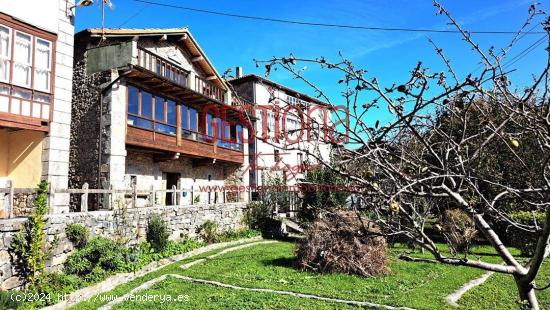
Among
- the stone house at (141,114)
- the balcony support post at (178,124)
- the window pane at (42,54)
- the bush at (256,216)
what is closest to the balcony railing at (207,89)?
the stone house at (141,114)

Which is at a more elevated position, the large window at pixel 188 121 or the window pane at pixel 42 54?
the window pane at pixel 42 54

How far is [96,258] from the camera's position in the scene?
1014cm

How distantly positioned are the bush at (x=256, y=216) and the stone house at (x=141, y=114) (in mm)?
2944

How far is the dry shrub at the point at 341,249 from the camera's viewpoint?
10461 millimetres

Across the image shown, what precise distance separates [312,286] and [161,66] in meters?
12.8

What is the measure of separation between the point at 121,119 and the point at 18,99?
403cm

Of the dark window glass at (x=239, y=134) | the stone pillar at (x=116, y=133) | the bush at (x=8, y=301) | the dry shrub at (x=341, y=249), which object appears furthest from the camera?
the dark window glass at (x=239, y=134)

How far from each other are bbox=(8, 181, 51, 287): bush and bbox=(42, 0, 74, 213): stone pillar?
143 inches

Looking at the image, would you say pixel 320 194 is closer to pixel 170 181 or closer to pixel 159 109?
pixel 170 181

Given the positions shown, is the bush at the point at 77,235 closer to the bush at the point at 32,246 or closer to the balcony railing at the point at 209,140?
the bush at the point at 32,246

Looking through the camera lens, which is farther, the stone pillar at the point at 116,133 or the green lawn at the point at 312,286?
the stone pillar at the point at 116,133

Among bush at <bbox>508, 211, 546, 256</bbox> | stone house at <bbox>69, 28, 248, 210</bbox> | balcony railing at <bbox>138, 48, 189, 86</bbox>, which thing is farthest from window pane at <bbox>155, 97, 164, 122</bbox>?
bush at <bbox>508, 211, 546, 256</bbox>

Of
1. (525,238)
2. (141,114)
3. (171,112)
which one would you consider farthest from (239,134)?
(525,238)

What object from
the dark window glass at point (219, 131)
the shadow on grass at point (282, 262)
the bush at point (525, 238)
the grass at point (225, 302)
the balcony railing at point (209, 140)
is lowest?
the grass at point (225, 302)
